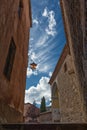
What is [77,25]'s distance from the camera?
358 cm

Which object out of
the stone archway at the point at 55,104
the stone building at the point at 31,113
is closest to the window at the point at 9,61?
the stone archway at the point at 55,104

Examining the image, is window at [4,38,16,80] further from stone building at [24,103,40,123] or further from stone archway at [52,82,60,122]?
stone building at [24,103,40,123]

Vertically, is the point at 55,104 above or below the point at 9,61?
below

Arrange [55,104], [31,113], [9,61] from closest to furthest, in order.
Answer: [9,61] < [55,104] < [31,113]

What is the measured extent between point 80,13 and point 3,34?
1919 millimetres

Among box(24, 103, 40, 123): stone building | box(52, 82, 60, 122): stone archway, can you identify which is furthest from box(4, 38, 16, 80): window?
box(24, 103, 40, 123): stone building

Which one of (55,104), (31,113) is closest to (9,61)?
(55,104)

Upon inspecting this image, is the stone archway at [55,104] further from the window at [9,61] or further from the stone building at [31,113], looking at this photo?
the window at [9,61]

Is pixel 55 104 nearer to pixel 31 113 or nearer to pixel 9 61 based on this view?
pixel 31 113

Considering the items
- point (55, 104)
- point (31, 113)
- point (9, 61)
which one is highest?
point (9, 61)

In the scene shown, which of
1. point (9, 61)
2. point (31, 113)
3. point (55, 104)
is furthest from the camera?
point (31, 113)

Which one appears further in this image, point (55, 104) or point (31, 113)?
point (31, 113)
